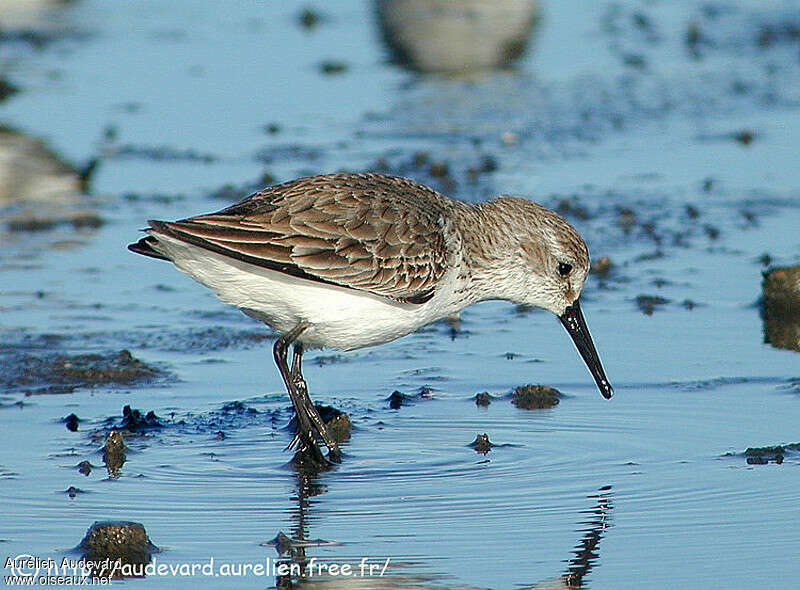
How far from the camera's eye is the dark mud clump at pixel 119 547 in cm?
549

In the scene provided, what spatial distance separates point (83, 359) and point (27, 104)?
20.5ft

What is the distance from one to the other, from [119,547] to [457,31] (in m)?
10.7

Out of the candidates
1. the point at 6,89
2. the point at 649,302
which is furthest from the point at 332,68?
the point at 649,302

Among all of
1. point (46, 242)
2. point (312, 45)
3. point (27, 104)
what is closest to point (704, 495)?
point (46, 242)

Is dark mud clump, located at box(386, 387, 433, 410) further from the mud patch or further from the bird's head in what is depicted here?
the mud patch

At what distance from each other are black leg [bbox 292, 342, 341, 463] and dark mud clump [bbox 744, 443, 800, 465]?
173 centimetres

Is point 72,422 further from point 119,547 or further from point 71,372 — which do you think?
point 119,547

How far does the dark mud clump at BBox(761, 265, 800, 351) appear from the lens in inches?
341

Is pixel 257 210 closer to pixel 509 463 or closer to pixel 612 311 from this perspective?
pixel 509 463

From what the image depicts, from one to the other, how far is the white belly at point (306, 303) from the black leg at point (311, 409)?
0.14 metres

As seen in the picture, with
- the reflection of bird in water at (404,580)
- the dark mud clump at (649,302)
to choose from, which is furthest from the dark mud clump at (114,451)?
the dark mud clump at (649,302)

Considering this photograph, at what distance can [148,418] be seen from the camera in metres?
7.21

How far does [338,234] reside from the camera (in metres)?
6.88

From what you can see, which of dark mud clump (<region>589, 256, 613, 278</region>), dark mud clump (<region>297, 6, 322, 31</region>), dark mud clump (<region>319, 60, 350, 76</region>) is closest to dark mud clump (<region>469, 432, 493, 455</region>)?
dark mud clump (<region>589, 256, 613, 278</region>)
